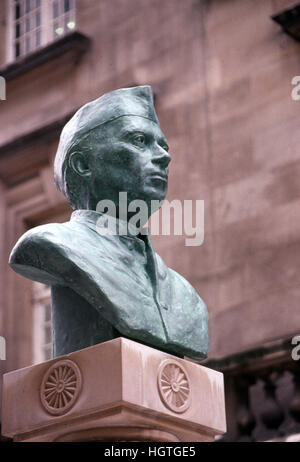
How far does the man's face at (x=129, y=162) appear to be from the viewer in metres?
8.21

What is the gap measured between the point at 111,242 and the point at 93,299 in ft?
1.68

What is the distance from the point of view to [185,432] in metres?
8.04

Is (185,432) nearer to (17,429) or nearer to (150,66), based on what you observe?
(17,429)

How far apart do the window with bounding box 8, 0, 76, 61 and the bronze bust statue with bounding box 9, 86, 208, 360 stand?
8445 mm

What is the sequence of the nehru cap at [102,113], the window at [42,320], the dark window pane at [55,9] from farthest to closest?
the dark window pane at [55,9]
the window at [42,320]
the nehru cap at [102,113]

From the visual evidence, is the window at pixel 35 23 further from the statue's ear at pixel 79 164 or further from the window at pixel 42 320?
the statue's ear at pixel 79 164

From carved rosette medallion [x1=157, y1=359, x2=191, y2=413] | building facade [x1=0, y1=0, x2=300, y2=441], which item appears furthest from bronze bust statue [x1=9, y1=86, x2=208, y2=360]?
building facade [x1=0, y1=0, x2=300, y2=441]

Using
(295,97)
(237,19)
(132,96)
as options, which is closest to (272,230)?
(295,97)

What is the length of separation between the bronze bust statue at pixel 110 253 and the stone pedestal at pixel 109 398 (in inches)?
7.1

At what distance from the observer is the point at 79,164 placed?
8.32 meters

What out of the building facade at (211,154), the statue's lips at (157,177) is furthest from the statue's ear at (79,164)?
the building facade at (211,154)

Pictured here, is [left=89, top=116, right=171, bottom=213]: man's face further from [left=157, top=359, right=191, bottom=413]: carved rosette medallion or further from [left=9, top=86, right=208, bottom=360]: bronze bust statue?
[left=157, top=359, right=191, bottom=413]: carved rosette medallion

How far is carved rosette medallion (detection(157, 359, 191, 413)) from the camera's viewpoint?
7.85 metres

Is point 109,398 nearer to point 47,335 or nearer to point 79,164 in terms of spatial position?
point 79,164
